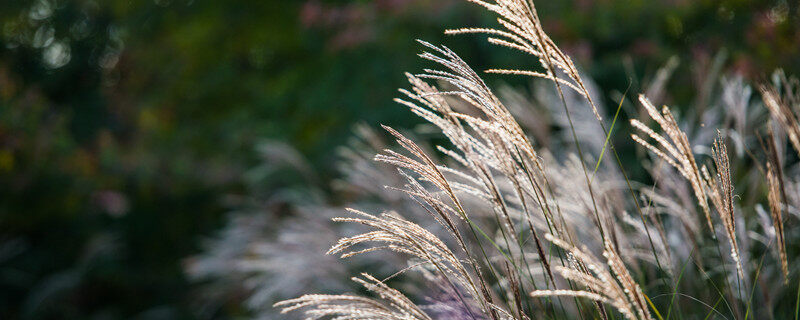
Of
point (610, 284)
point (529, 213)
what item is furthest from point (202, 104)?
point (610, 284)

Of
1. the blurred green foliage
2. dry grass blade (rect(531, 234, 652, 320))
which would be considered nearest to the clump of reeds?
dry grass blade (rect(531, 234, 652, 320))

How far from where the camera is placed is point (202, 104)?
493cm

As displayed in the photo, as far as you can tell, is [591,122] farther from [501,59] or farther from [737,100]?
[501,59]

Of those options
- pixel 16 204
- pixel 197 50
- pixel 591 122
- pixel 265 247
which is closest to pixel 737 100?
pixel 591 122

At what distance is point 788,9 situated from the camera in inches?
129

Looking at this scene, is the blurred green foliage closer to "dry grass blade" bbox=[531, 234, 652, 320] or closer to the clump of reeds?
the clump of reeds

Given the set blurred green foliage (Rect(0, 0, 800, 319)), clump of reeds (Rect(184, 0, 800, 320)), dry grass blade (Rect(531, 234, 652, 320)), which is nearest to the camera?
dry grass blade (Rect(531, 234, 652, 320))

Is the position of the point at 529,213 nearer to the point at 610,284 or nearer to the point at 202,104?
the point at 610,284

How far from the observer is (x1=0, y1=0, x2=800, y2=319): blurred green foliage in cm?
365

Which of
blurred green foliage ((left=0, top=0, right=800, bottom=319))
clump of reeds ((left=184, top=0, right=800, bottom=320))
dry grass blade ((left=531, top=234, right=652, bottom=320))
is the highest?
blurred green foliage ((left=0, top=0, right=800, bottom=319))

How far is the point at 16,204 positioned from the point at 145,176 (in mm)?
927

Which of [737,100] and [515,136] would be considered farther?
[737,100]

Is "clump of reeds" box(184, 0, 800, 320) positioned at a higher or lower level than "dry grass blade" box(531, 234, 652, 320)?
higher

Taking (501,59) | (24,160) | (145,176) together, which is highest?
(24,160)
